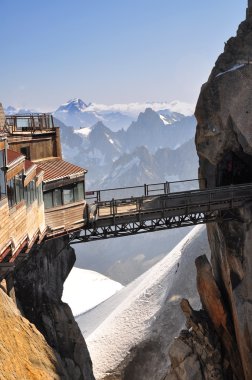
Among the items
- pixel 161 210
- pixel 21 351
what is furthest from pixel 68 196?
pixel 21 351

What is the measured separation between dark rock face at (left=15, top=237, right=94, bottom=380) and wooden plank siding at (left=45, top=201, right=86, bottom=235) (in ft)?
8.30

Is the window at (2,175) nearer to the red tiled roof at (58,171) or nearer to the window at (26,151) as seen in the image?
the red tiled roof at (58,171)

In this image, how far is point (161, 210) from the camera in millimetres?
26766

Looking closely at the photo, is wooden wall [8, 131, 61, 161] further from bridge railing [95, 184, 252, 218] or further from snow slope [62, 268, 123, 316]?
snow slope [62, 268, 123, 316]

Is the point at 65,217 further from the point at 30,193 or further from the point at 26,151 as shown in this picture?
the point at 26,151

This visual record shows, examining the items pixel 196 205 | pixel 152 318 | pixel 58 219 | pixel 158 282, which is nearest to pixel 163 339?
pixel 152 318

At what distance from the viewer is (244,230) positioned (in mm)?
28812

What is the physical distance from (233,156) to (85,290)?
296 ft

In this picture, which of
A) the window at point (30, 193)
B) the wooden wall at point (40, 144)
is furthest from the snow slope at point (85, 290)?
the window at point (30, 193)

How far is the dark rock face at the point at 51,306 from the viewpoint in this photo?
26516 millimetres

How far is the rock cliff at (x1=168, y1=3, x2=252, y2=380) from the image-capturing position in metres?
28.4

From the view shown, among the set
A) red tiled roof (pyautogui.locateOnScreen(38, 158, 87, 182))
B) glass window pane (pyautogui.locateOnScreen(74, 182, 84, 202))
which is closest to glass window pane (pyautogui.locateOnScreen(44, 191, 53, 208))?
red tiled roof (pyautogui.locateOnScreen(38, 158, 87, 182))

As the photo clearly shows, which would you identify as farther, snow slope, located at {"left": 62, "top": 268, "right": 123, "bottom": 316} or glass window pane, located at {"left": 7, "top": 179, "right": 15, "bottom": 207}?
snow slope, located at {"left": 62, "top": 268, "right": 123, "bottom": 316}

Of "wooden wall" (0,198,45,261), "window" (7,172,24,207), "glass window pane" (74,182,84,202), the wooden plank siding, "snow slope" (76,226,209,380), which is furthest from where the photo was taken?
"snow slope" (76,226,209,380)
